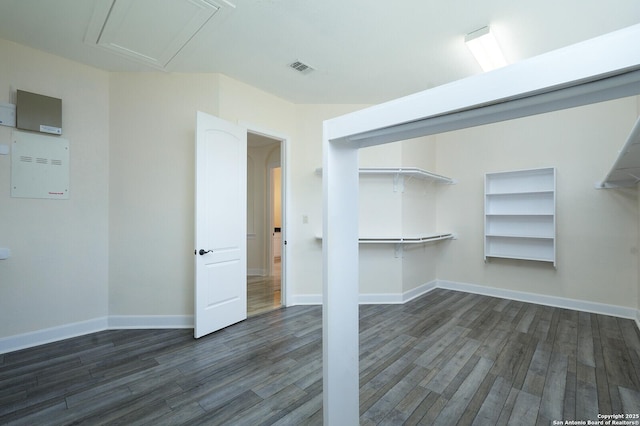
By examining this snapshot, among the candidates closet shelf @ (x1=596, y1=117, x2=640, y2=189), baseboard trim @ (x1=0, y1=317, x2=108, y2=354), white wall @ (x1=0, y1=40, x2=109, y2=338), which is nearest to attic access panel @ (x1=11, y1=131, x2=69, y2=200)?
white wall @ (x1=0, y1=40, x2=109, y2=338)

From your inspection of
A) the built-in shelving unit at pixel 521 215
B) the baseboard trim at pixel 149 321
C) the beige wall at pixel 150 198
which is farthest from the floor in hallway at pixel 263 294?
the built-in shelving unit at pixel 521 215

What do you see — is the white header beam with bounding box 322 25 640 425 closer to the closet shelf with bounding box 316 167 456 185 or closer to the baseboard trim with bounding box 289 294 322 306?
the closet shelf with bounding box 316 167 456 185

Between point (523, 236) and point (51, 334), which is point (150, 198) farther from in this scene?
point (523, 236)

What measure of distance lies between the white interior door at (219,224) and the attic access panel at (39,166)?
1362mm

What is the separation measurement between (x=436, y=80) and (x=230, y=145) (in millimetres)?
2485

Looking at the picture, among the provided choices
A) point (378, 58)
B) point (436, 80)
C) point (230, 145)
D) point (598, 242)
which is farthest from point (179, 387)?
point (598, 242)

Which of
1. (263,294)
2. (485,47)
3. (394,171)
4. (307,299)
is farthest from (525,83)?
(263,294)

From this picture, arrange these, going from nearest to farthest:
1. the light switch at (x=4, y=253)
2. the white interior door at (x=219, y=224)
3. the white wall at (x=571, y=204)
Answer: the light switch at (x=4, y=253)
the white interior door at (x=219, y=224)
the white wall at (x=571, y=204)

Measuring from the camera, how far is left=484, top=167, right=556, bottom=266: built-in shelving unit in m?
3.82

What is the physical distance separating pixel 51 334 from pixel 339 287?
3.34 meters

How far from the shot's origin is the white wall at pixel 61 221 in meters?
2.61

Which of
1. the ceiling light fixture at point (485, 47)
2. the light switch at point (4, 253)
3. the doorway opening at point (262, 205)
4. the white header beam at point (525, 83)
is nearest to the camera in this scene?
the white header beam at point (525, 83)

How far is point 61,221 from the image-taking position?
2.86 meters

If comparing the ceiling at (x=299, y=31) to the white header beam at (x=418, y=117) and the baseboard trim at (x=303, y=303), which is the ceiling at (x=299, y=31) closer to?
the white header beam at (x=418, y=117)
